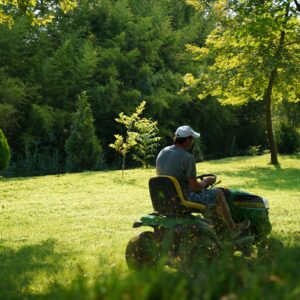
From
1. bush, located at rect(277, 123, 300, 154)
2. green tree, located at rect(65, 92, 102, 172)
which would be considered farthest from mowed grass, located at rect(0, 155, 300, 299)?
bush, located at rect(277, 123, 300, 154)

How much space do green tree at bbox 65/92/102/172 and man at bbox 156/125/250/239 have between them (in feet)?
66.1

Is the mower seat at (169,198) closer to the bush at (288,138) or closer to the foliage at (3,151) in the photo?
the foliage at (3,151)

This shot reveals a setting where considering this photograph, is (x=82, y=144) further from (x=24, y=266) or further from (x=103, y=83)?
(x=24, y=266)

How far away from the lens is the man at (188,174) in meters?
6.16

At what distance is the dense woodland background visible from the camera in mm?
27938

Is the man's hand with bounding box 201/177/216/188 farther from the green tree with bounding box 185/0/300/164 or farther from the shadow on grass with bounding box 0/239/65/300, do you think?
the green tree with bounding box 185/0/300/164

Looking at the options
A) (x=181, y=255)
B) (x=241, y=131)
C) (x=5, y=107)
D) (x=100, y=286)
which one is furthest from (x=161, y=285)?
(x=241, y=131)

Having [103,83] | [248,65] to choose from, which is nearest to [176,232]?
[248,65]

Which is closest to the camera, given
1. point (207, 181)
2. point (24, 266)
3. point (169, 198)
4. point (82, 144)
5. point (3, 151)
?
point (169, 198)

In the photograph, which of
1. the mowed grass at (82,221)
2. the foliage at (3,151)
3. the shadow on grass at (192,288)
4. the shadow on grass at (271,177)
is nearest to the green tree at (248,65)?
the shadow on grass at (271,177)

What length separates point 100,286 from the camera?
1.77 metres

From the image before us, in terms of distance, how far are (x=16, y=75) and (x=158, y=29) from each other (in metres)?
9.92

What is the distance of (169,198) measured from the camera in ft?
19.8

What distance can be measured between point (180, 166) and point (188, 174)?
0.42ft
